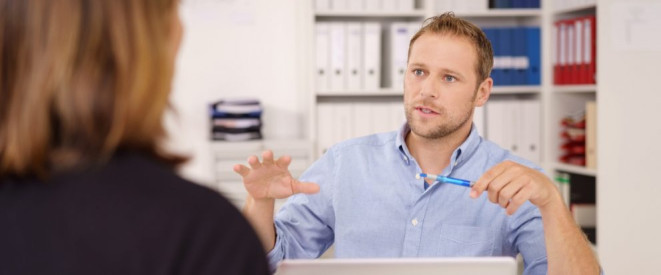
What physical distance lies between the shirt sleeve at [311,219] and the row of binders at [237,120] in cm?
175

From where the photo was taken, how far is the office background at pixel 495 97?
3338 mm

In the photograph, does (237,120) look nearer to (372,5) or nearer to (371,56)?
(371,56)

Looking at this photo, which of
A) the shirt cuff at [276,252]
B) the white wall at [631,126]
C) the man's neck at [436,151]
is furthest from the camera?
the white wall at [631,126]

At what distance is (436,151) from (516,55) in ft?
6.79

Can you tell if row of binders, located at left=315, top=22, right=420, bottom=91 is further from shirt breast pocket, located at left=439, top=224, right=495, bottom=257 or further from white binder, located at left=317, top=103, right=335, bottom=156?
shirt breast pocket, located at left=439, top=224, right=495, bottom=257

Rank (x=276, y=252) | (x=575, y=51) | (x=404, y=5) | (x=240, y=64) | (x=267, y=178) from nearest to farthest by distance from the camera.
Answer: (x=267, y=178) → (x=276, y=252) → (x=575, y=51) → (x=404, y=5) → (x=240, y=64)

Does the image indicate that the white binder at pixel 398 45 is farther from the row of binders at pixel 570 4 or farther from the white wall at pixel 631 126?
the white wall at pixel 631 126

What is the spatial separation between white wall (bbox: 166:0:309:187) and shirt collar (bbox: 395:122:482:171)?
6.64 feet

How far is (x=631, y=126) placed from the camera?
3350 mm

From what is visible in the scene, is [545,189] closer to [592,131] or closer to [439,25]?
[439,25]

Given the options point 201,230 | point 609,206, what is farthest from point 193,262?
point 609,206

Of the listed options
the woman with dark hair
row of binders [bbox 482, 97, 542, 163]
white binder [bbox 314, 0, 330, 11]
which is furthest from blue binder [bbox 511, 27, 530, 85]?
the woman with dark hair

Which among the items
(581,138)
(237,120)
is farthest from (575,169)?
(237,120)

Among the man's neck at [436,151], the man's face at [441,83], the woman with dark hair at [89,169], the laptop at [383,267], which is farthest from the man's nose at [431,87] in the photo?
the woman with dark hair at [89,169]
